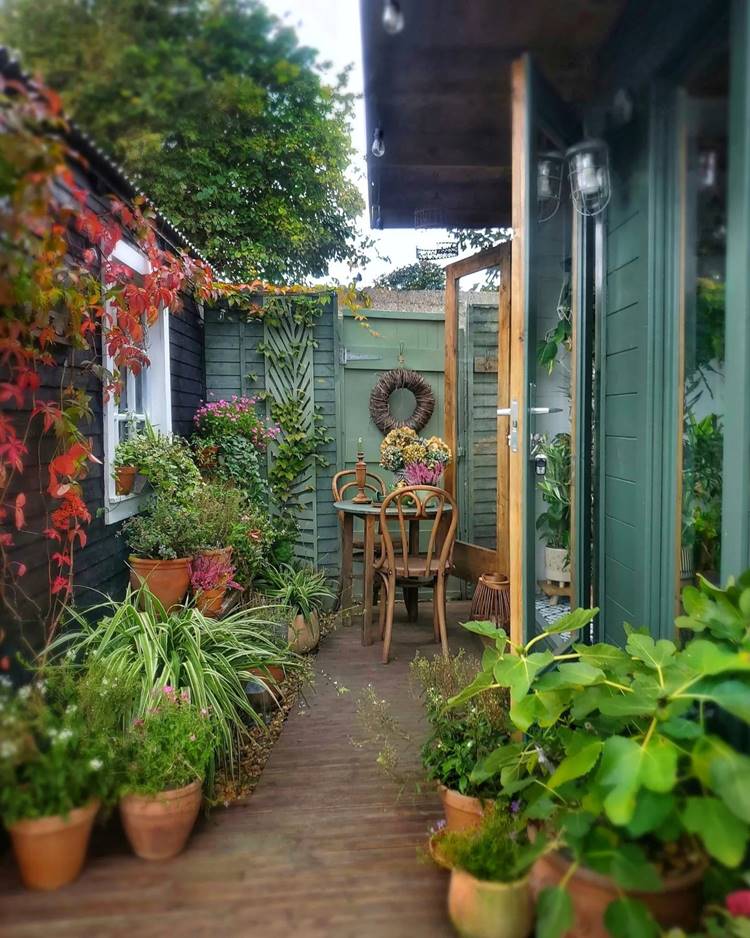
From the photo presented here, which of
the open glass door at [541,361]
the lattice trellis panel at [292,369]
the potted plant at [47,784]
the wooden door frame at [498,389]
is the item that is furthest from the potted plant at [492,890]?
the lattice trellis panel at [292,369]

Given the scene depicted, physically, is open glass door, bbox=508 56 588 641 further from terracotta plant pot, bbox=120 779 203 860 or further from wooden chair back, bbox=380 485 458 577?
terracotta plant pot, bbox=120 779 203 860

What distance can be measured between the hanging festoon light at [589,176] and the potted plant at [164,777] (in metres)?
2.09

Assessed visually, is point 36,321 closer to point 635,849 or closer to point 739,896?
point 635,849

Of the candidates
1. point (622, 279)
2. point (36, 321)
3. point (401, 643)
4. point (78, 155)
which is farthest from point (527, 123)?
point (401, 643)

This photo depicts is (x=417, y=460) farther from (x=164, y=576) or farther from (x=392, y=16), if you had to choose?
(x=392, y=16)

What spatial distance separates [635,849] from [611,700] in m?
0.29

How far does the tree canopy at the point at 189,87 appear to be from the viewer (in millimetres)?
1262

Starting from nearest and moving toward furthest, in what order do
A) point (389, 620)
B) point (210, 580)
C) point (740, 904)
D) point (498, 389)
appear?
1. point (740, 904)
2. point (210, 580)
3. point (389, 620)
4. point (498, 389)

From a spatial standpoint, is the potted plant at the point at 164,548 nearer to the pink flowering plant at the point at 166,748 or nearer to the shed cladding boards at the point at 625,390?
the pink flowering plant at the point at 166,748

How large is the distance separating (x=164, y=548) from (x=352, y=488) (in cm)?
195

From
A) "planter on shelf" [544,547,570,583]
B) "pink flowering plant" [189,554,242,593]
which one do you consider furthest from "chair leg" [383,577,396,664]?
"planter on shelf" [544,547,570,583]

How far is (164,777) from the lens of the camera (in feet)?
6.07

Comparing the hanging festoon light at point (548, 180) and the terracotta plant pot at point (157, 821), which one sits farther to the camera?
the hanging festoon light at point (548, 180)

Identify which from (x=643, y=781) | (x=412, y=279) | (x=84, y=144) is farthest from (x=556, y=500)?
(x=412, y=279)
